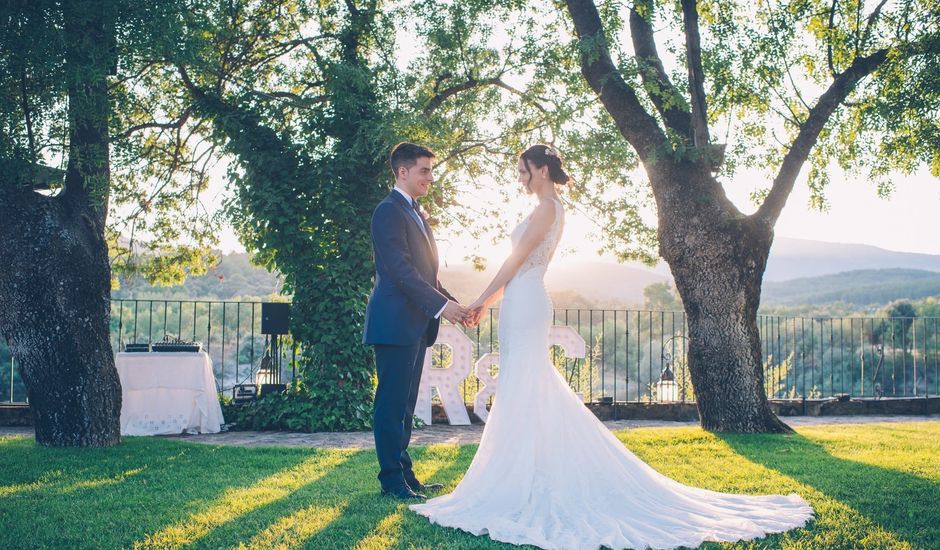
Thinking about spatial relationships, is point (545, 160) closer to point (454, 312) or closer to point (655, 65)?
point (454, 312)

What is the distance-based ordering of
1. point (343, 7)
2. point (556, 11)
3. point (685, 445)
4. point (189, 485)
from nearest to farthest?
point (189, 485), point (685, 445), point (556, 11), point (343, 7)

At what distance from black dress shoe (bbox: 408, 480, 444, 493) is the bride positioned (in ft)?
2.08

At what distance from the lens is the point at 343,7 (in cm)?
1088

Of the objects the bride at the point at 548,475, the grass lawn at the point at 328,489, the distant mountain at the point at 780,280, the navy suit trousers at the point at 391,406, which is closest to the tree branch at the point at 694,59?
the grass lawn at the point at 328,489

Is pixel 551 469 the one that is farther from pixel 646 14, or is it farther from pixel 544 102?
pixel 544 102

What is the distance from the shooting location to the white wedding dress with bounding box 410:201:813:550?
12.1 ft

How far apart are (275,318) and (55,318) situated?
3321 millimetres

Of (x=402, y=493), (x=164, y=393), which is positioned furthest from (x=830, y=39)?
(x=164, y=393)

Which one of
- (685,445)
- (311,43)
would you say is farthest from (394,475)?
(311,43)

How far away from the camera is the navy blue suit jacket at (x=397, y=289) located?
181 inches

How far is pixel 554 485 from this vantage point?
4.11m

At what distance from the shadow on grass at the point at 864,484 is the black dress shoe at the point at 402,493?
100 inches

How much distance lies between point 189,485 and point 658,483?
3.13m

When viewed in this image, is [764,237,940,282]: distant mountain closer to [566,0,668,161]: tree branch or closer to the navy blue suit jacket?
[566,0,668,161]: tree branch
